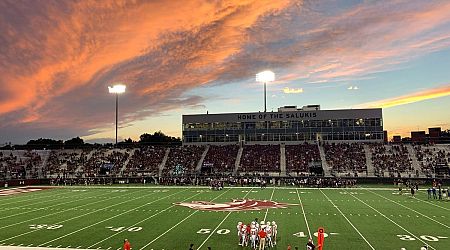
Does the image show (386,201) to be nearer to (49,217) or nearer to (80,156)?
(49,217)

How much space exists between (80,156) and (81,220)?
150ft

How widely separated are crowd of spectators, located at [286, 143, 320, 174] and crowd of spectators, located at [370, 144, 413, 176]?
8427 millimetres

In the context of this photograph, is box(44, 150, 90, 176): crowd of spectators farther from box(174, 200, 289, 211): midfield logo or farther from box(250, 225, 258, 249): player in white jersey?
box(250, 225, 258, 249): player in white jersey

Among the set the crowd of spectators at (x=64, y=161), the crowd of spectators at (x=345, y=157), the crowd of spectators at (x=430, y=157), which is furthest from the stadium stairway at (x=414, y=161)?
the crowd of spectators at (x=64, y=161)

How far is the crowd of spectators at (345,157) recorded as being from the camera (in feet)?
170

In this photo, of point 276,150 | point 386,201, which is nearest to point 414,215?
point 386,201

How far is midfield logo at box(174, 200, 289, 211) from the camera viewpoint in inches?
1060

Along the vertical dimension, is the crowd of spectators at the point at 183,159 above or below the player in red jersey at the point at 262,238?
above

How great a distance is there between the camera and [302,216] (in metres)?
23.4

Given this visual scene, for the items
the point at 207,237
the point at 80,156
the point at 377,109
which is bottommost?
the point at 207,237

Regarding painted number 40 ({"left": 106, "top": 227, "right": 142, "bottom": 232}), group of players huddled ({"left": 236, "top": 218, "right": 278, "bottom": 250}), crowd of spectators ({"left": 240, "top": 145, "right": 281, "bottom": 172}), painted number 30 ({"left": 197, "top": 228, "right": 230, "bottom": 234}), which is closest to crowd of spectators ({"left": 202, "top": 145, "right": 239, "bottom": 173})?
crowd of spectators ({"left": 240, "top": 145, "right": 281, "bottom": 172})

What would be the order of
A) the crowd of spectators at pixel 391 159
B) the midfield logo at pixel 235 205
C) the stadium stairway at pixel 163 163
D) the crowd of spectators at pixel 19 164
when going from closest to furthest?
the midfield logo at pixel 235 205 < the crowd of spectators at pixel 391 159 < the crowd of spectators at pixel 19 164 < the stadium stairway at pixel 163 163

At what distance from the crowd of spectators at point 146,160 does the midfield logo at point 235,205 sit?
95.2 feet

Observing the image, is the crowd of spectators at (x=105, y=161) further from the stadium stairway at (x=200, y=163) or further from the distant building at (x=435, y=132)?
the distant building at (x=435, y=132)
